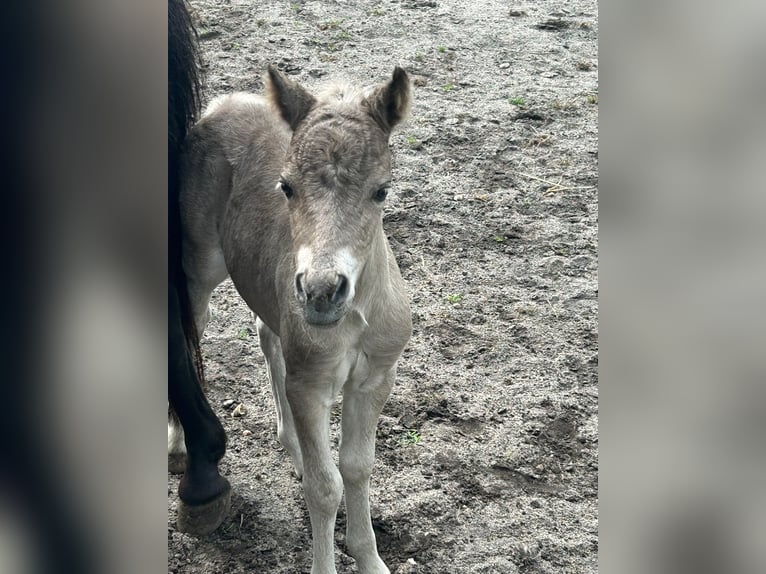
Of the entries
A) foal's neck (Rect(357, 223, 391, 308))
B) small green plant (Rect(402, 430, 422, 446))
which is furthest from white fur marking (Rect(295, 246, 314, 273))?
small green plant (Rect(402, 430, 422, 446))

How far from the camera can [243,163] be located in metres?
3.23

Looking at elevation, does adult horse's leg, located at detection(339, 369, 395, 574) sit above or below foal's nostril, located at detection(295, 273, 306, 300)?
below

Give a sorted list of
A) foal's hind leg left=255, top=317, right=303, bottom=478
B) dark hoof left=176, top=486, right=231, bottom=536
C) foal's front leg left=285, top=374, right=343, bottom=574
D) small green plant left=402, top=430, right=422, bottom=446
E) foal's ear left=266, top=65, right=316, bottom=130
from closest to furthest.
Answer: foal's ear left=266, top=65, right=316, bottom=130 < foal's front leg left=285, top=374, right=343, bottom=574 < dark hoof left=176, top=486, right=231, bottom=536 < foal's hind leg left=255, top=317, right=303, bottom=478 < small green plant left=402, top=430, right=422, bottom=446

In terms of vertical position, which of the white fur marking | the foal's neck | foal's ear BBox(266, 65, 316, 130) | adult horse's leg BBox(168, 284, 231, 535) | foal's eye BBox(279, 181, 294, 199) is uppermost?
foal's ear BBox(266, 65, 316, 130)

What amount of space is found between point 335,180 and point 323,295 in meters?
0.38

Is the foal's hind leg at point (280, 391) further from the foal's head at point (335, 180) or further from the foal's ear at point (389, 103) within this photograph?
the foal's ear at point (389, 103)

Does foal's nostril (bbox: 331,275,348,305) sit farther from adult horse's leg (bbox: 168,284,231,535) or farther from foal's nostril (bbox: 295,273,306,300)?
adult horse's leg (bbox: 168,284,231,535)

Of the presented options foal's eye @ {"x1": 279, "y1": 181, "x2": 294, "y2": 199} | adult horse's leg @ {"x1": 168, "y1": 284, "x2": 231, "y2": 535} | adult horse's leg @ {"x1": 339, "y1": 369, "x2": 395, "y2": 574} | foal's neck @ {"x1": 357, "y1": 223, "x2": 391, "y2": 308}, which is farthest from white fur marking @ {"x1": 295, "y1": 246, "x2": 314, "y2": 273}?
adult horse's leg @ {"x1": 168, "y1": 284, "x2": 231, "y2": 535}

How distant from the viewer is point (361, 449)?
2855 millimetres

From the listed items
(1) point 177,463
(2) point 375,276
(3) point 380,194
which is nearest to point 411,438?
(1) point 177,463

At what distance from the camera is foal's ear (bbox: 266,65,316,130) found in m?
2.53

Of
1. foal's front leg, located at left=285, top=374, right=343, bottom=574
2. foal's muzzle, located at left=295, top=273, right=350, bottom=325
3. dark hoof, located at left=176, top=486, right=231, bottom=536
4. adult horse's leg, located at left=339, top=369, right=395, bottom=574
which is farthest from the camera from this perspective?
dark hoof, located at left=176, top=486, right=231, bottom=536

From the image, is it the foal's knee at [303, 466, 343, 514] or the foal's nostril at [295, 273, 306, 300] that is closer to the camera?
the foal's nostril at [295, 273, 306, 300]
